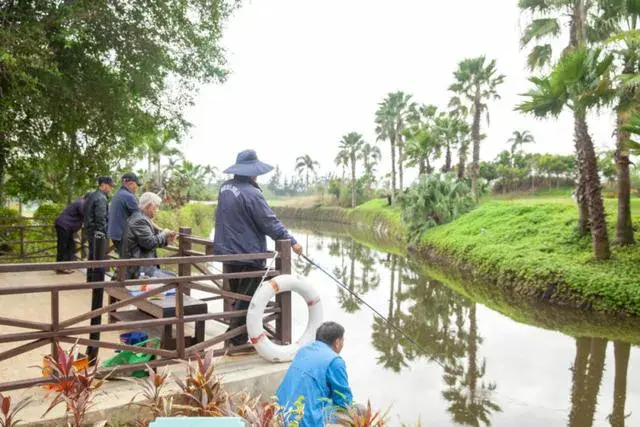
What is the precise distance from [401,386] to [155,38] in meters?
8.53

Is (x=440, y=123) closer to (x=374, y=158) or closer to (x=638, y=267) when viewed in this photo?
(x=638, y=267)

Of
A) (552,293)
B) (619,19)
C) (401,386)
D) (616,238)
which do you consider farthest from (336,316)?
(619,19)

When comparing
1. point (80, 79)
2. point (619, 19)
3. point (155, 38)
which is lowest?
point (80, 79)

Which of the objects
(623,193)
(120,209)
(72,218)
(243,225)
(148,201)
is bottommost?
(72,218)

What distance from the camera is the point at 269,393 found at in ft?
14.6

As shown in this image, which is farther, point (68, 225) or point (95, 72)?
point (95, 72)

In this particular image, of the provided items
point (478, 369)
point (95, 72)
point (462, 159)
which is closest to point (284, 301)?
point (478, 369)

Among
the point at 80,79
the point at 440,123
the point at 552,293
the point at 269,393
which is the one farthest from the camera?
the point at 440,123

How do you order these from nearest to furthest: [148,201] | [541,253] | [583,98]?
1. [148,201]
2. [583,98]
3. [541,253]

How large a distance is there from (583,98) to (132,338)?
11265 mm

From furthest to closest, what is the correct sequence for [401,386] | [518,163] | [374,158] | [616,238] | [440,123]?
[374,158]
[518,163]
[440,123]
[616,238]
[401,386]

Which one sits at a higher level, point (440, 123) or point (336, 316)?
point (440, 123)

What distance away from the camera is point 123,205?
20.1 feet

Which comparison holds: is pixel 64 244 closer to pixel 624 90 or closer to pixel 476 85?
pixel 624 90
